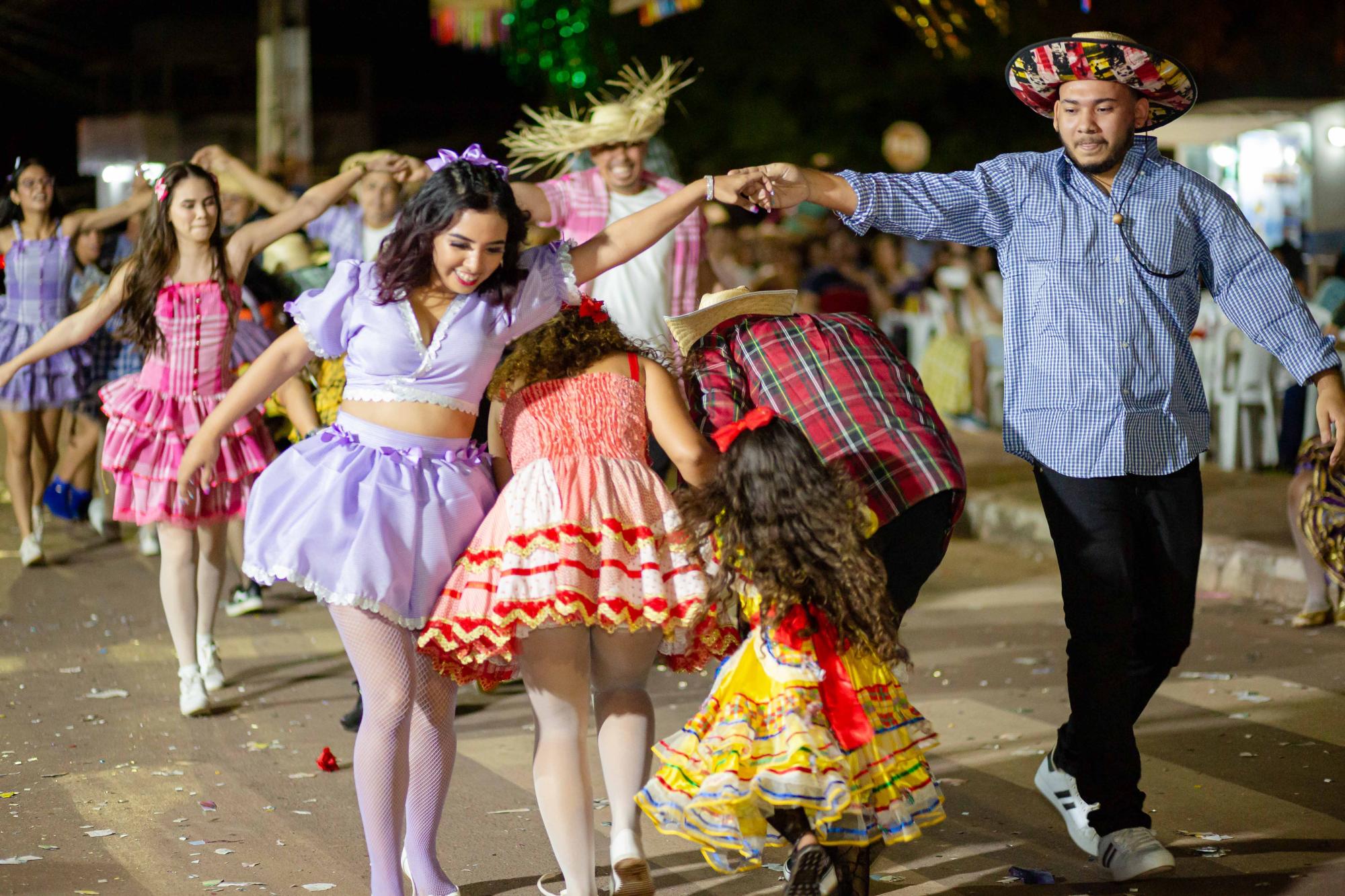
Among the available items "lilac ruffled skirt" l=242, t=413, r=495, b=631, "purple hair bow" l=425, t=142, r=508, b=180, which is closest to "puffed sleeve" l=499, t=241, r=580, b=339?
"purple hair bow" l=425, t=142, r=508, b=180

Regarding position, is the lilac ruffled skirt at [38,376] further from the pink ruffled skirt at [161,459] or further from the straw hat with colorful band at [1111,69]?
the straw hat with colorful band at [1111,69]

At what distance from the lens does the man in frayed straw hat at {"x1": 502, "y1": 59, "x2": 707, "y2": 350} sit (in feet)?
22.4

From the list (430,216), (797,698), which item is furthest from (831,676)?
(430,216)

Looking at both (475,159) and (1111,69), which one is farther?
(1111,69)

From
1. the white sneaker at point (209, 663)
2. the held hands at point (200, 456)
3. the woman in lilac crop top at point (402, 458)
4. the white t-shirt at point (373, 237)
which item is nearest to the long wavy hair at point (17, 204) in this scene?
the white t-shirt at point (373, 237)

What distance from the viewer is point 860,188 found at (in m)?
4.37

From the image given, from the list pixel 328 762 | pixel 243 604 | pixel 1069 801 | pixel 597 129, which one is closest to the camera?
pixel 1069 801

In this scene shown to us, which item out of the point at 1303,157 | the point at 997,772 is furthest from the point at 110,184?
the point at 997,772

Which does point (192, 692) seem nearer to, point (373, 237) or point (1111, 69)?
point (373, 237)

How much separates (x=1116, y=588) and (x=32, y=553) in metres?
7.17

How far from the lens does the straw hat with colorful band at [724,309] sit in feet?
13.5

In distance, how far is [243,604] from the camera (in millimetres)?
8062

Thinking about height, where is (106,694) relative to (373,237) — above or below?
below

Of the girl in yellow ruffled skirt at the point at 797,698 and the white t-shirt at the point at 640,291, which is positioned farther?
the white t-shirt at the point at 640,291
